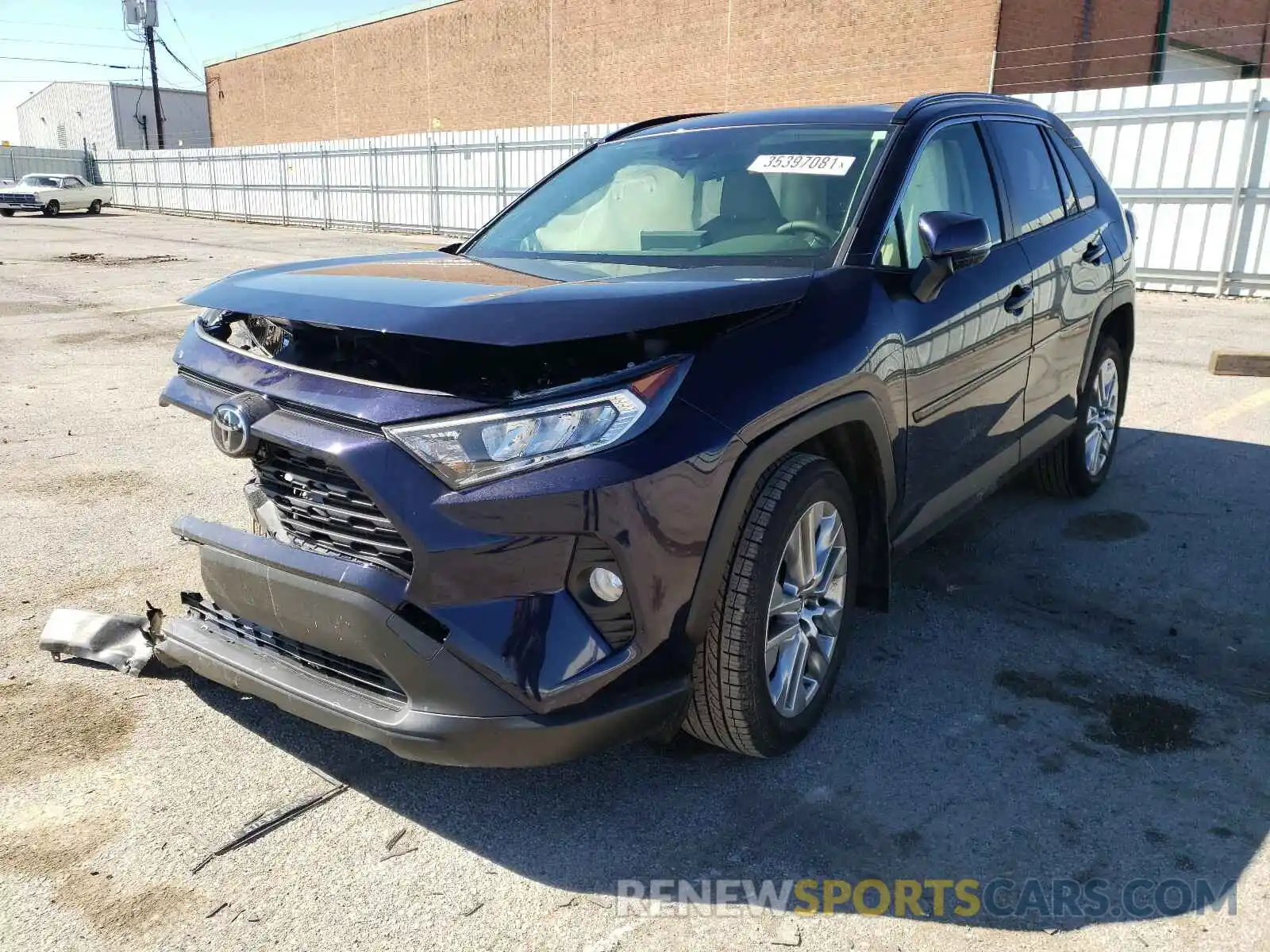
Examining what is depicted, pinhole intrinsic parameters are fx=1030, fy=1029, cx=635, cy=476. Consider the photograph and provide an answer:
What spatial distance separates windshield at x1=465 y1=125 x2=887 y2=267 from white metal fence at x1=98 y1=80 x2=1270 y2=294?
12.1m

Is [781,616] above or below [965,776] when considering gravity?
above

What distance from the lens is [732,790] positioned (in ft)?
9.20

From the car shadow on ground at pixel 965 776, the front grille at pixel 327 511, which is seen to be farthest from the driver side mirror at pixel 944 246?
the front grille at pixel 327 511

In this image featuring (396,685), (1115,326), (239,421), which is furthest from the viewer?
(1115,326)

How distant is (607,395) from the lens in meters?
2.26

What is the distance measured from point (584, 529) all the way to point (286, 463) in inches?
31.2

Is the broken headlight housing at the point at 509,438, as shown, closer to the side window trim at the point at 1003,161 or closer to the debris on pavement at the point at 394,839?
the debris on pavement at the point at 394,839

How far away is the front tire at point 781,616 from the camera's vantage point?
8.48 feet

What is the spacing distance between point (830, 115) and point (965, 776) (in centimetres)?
232

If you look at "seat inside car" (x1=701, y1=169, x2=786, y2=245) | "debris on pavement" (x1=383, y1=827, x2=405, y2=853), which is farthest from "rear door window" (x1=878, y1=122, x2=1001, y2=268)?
"debris on pavement" (x1=383, y1=827, x2=405, y2=853)

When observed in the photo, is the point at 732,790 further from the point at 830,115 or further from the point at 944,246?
the point at 830,115

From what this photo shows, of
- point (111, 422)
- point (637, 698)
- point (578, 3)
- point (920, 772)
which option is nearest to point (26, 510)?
point (111, 422)

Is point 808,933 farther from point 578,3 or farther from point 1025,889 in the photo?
point 578,3

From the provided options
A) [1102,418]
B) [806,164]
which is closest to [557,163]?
[1102,418]
